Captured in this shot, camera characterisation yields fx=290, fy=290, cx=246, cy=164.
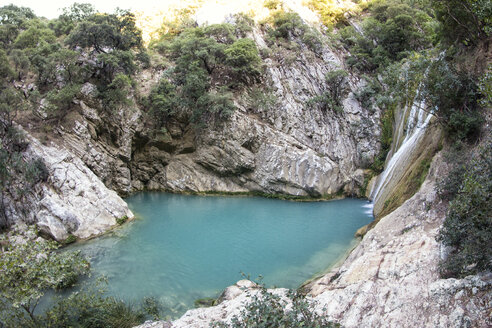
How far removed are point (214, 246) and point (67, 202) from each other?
342 inches

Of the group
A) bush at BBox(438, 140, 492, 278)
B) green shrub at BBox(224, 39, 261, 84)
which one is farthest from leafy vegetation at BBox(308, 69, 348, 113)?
bush at BBox(438, 140, 492, 278)

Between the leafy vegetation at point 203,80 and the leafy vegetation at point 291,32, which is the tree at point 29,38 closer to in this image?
the leafy vegetation at point 203,80

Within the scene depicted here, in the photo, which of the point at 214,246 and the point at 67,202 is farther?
the point at 67,202

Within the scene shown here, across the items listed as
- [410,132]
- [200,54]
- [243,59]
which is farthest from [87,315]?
[243,59]

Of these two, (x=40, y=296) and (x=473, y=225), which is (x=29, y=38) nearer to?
(x=40, y=296)

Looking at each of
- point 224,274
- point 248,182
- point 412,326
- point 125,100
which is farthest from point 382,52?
point 412,326

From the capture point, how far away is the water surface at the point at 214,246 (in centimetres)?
1150

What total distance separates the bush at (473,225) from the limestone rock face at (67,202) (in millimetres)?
16076

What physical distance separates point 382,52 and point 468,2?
1903cm

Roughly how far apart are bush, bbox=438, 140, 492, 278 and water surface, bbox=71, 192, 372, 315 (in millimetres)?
6267

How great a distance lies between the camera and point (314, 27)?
31.6 m

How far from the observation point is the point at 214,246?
48.6ft

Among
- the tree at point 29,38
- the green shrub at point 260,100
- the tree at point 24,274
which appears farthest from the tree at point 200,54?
the tree at point 24,274

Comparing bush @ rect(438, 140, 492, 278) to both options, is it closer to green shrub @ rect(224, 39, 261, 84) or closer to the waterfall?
the waterfall
